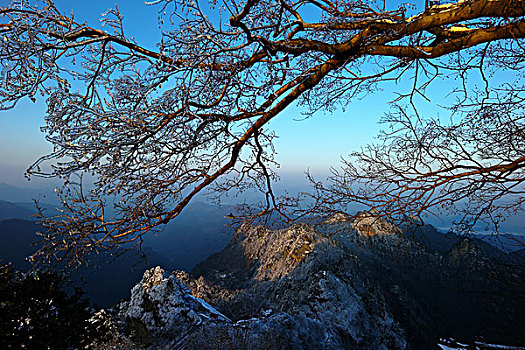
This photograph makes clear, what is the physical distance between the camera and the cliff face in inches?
280

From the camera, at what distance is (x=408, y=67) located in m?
3.21

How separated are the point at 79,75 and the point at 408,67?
3.95 metres

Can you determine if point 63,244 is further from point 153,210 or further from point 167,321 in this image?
point 167,321

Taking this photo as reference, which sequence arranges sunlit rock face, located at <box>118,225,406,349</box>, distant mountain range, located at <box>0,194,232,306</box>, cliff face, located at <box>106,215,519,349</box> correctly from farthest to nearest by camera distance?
cliff face, located at <box>106,215,519,349</box> < sunlit rock face, located at <box>118,225,406,349</box> < distant mountain range, located at <box>0,194,232,306</box>

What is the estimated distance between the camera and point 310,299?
A: 15422 mm

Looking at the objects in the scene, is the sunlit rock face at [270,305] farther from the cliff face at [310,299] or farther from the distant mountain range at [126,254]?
the distant mountain range at [126,254]

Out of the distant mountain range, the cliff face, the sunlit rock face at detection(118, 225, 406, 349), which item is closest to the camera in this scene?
the distant mountain range

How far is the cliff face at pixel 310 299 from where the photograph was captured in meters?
7.12

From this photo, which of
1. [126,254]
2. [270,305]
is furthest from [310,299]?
[126,254]

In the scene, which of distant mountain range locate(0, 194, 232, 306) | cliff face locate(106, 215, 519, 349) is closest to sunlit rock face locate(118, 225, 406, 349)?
cliff face locate(106, 215, 519, 349)

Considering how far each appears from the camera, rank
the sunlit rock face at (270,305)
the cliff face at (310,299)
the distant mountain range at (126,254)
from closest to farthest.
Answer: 1. the distant mountain range at (126,254)
2. the sunlit rock face at (270,305)
3. the cliff face at (310,299)

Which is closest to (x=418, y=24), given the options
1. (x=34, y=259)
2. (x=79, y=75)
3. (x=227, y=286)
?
(x=79, y=75)

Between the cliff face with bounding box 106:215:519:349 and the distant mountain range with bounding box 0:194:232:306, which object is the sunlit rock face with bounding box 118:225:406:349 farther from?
the distant mountain range with bounding box 0:194:232:306

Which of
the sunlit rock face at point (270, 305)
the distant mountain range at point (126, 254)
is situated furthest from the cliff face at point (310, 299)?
the distant mountain range at point (126, 254)
